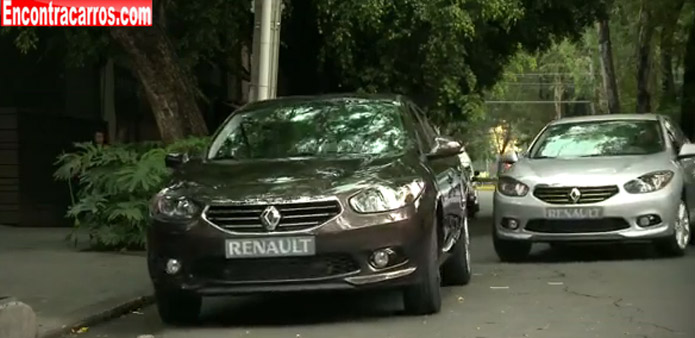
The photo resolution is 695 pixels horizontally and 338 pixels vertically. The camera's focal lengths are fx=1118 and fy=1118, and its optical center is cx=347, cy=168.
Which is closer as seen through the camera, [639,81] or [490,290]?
[490,290]

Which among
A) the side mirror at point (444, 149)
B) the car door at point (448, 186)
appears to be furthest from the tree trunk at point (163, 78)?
the side mirror at point (444, 149)

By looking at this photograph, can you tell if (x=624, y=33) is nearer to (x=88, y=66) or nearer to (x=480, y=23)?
(x=480, y=23)

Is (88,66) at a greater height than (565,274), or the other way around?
(88,66)

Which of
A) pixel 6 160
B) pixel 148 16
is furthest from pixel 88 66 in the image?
pixel 148 16

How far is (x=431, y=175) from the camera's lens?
7980 mm

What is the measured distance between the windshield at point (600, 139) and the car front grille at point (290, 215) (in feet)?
17.2

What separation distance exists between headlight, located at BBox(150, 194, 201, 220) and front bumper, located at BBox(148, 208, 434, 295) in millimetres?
89

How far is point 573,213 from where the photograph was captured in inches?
425

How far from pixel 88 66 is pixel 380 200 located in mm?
12726

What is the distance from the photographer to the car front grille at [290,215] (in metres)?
7.30

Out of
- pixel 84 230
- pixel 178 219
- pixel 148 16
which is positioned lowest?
pixel 84 230

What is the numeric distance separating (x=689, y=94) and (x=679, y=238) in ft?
32.3

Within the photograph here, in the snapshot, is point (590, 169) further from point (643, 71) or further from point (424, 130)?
point (643, 71)

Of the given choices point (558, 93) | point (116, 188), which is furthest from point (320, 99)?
point (558, 93)
